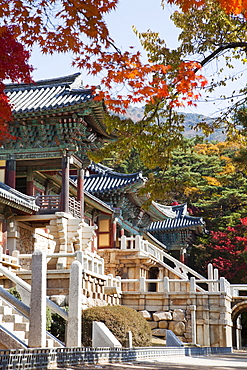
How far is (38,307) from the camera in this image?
9719mm

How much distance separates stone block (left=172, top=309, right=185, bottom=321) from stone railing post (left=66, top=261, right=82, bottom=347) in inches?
551

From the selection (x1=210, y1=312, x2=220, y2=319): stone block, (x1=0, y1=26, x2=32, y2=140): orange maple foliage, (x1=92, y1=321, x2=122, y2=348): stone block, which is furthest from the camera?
(x1=210, y1=312, x2=220, y2=319): stone block

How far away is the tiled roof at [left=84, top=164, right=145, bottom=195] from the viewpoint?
1257 inches

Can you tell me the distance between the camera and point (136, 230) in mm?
38312

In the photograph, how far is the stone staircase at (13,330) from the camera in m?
10.2

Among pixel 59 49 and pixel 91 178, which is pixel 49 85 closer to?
pixel 91 178

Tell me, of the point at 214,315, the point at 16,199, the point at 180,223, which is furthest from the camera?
the point at 180,223

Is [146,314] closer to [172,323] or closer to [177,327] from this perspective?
[172,323]

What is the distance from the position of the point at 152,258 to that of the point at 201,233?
17465 mm

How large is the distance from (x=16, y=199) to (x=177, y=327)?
8855mm

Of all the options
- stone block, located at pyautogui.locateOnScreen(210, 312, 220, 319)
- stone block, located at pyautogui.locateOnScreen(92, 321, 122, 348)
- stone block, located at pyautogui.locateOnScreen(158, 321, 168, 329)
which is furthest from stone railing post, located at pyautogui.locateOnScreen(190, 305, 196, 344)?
stone block, located at pyautogui.locateOnScreen(92, 321, 122, 348)

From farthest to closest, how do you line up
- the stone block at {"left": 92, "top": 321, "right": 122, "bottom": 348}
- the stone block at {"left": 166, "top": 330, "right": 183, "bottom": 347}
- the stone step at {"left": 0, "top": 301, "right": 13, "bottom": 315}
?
the stone block at {"left": 166, "top": 330, "right": 183, "bottom": 347} < the stone step at {"left": 0, "top": 301, "right": 13, "bottom": 315} < the stone block at {"left": 92, "top": 321, "right": 122, "bottom": 348}

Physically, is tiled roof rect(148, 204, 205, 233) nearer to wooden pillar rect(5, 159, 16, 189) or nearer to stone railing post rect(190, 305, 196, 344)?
stone railing post rect(190, 305, 196, 344)

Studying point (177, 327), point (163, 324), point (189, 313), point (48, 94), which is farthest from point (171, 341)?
point (48, 94)
